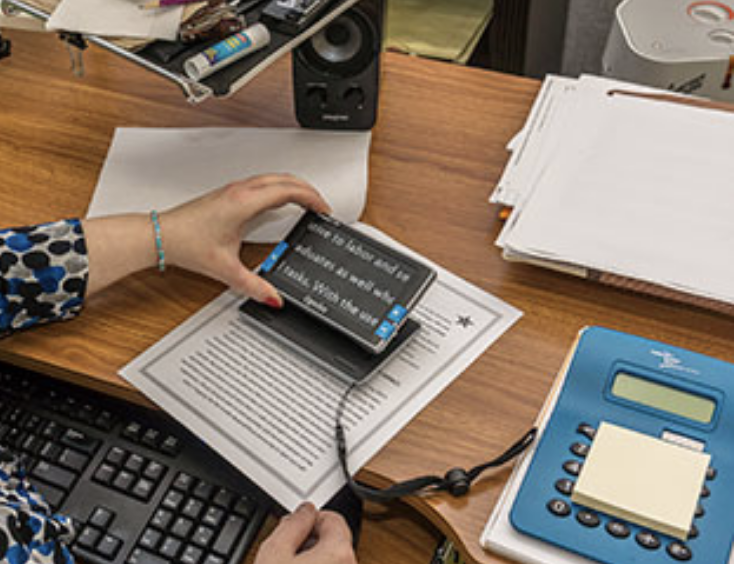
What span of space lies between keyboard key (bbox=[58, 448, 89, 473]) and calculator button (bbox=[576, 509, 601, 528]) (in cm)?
49

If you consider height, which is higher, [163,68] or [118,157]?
[163,68]

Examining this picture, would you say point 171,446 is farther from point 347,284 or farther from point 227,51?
point 227,51

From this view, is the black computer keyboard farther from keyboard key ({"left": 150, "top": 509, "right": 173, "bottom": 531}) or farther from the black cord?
the black cord

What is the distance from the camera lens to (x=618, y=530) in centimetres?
72

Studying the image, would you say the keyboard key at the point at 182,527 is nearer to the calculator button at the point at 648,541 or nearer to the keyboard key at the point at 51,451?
the keyboard key at the point at 51,451

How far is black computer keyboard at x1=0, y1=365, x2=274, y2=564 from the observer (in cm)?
88

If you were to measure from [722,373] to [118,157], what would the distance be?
0.72m

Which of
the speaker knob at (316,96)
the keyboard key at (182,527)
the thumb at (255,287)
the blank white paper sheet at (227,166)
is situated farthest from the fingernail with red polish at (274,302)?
the speaker knob at (316,96)

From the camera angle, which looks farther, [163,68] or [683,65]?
[683,65]

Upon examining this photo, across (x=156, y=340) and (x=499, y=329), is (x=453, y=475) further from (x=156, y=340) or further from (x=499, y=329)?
(x=156, y=340)

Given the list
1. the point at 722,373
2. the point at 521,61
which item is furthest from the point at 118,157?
the point at 521,61

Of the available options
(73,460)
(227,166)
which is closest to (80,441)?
(73,460)

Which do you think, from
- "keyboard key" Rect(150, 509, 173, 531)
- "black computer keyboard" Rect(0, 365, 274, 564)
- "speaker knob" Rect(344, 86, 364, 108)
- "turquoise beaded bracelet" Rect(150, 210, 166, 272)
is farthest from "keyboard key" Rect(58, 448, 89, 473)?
"speaker knob" Rect(344, 86, 364, 108)

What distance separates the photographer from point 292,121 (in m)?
1.18
